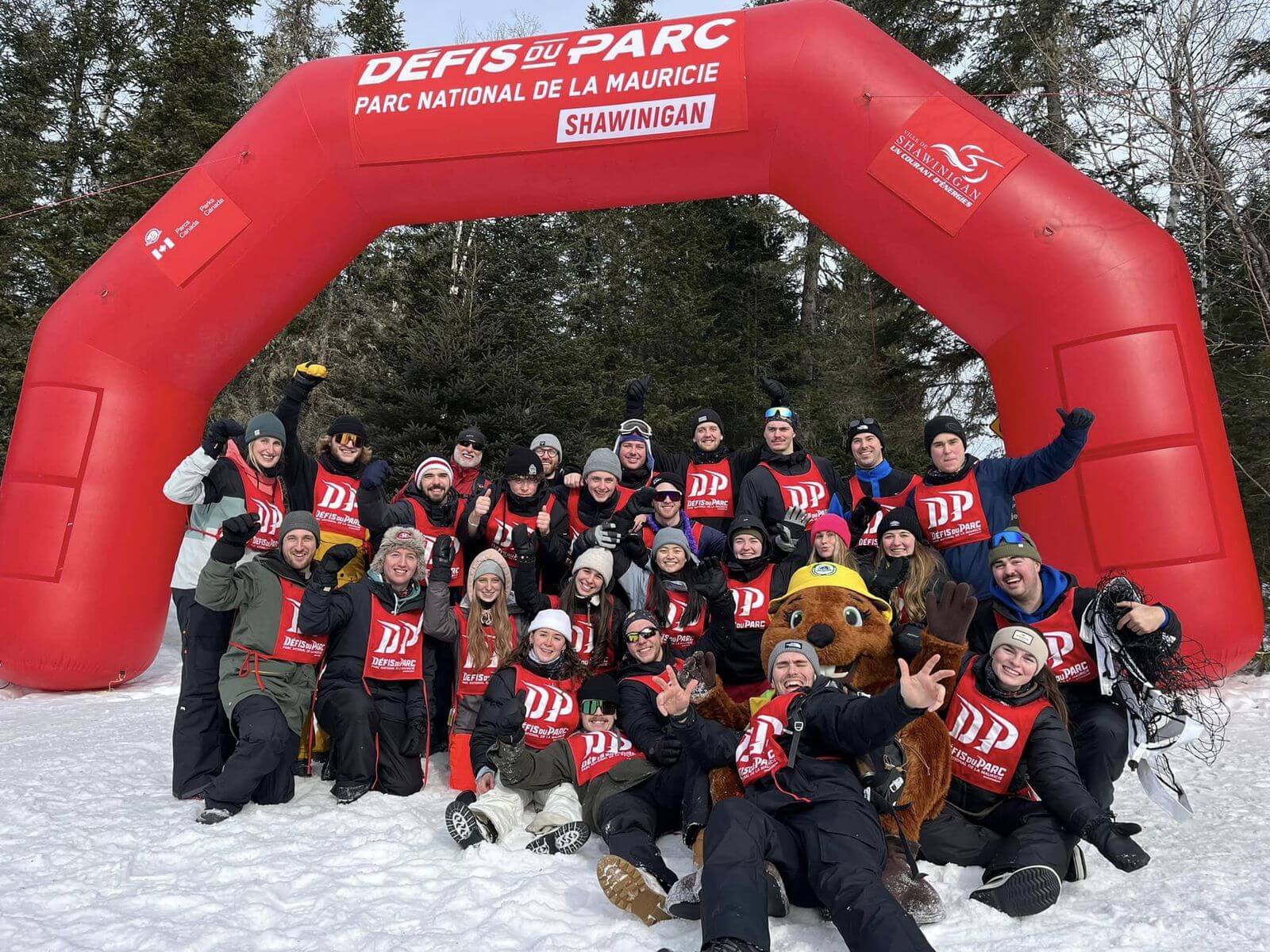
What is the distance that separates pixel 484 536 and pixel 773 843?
2.47 metres

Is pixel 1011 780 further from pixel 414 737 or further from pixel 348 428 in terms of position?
pixel 348 428

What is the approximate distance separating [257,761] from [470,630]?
1009 mm

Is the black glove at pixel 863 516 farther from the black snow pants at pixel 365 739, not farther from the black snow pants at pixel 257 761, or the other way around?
the black snow pants at pixel 257 761

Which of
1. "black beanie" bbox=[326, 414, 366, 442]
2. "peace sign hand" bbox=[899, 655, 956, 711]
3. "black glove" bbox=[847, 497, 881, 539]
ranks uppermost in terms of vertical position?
"black beanie" bbox=[326, 414, 366, 442]

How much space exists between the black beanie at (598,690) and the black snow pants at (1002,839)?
1.35 m

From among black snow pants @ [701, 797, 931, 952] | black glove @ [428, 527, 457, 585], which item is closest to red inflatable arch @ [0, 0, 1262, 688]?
black glove @ [428, 527, 457, 585]

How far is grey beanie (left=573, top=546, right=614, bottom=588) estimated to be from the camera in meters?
3.88

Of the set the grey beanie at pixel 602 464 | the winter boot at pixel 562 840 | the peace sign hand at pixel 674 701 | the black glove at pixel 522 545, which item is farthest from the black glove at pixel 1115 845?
the grey beanie at pixel 602 464

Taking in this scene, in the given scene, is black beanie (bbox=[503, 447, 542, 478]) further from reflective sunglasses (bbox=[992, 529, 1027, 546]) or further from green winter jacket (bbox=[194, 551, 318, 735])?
reflective sunglasses (bbox=[992, 529, 1027, 546])

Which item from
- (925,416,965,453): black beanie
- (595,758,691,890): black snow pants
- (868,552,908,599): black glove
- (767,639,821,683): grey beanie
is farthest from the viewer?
(925,416,965,453): black beanie

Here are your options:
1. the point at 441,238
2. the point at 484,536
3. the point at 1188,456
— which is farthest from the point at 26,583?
the point at 441,238

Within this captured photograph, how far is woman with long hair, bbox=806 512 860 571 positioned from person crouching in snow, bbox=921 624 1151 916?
0.68 meters

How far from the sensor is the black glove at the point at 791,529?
4000 millimetres

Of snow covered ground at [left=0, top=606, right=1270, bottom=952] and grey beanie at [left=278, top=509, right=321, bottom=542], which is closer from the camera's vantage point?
snow covered ground at [left=0, top=606, right=1270, bottom=952]
